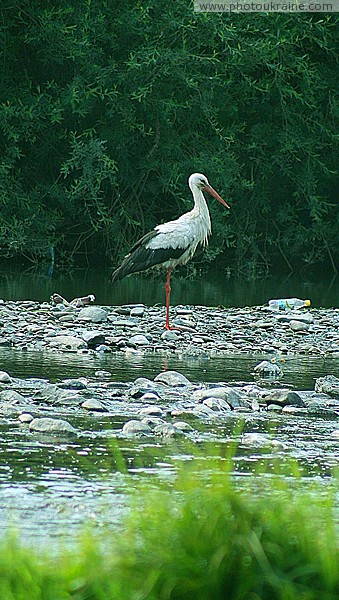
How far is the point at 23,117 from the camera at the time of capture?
63.7 feet

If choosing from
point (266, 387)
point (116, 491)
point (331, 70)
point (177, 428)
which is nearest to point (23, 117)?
point (331, 70)

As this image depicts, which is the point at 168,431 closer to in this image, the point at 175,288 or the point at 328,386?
the point at 328,386

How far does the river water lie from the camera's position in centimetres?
391

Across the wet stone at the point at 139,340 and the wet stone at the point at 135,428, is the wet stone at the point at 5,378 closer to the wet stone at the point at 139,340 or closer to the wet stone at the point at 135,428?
the wet stone at the point at 135,428

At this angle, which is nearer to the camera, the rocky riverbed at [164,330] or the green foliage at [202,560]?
the green foliage at [202,560]

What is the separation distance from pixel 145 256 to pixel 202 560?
10736 mm

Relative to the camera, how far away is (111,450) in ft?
17.0

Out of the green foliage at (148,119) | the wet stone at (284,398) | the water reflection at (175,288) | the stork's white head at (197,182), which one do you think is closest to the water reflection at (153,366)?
the wet stone at (284,398)

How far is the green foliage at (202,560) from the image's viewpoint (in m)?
2.42

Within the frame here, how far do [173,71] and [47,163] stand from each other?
9.74 feet

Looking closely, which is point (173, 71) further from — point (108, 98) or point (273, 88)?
A: point (273, 88)

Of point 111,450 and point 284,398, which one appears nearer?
point 111,450

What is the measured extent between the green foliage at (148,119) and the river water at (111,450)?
10683 millimetres

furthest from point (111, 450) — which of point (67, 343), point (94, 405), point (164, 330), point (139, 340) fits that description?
point (164, 330)
